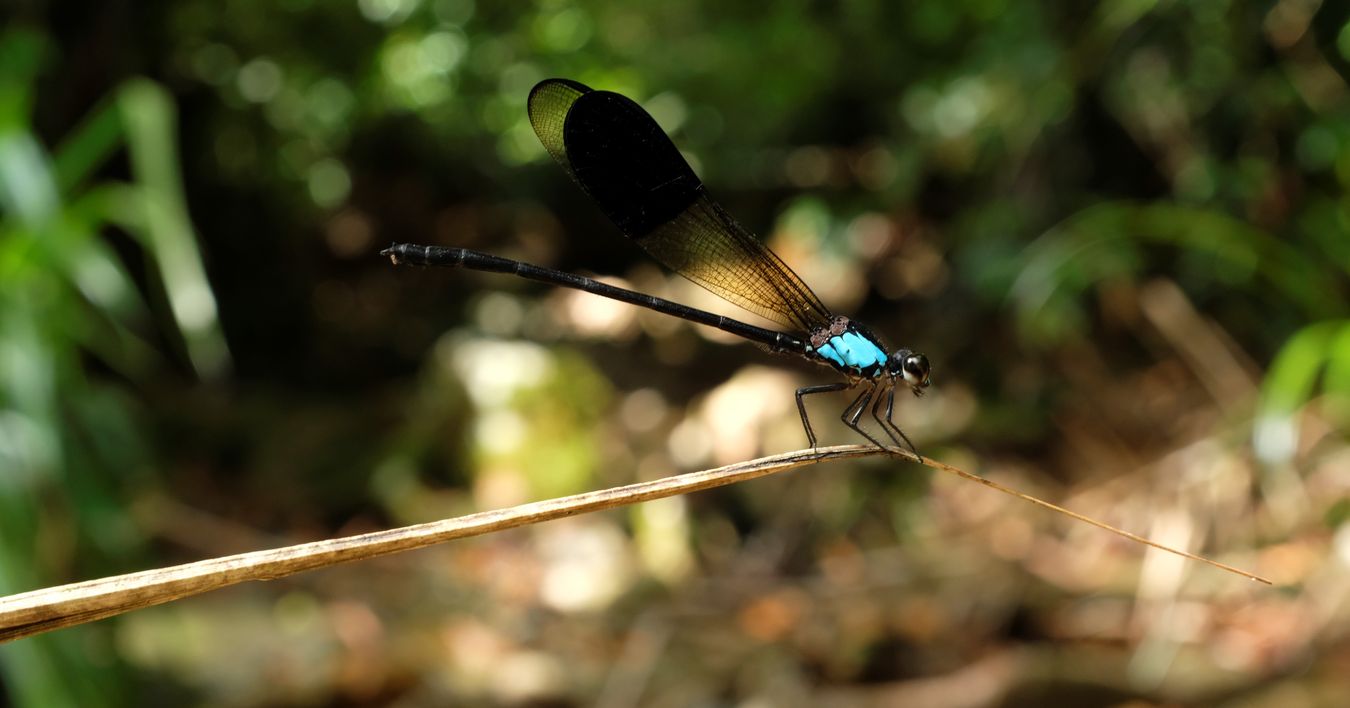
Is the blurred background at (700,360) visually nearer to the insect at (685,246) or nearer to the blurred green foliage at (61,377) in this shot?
the blurred green foliage at (61,377)

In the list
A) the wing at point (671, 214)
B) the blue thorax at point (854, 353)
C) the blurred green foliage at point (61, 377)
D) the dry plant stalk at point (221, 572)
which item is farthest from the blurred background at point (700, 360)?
the dry plant stalk at point (221, 572)

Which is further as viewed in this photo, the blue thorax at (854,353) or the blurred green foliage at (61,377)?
the blurred green foliage at (61,377)

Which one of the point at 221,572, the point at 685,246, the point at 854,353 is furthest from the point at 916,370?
the point at 221,572

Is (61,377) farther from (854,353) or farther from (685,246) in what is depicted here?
(854,353)

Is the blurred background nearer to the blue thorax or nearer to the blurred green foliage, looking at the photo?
the blurred green foliage

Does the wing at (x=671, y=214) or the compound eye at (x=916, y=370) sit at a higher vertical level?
the wing at (x=671, y=214)

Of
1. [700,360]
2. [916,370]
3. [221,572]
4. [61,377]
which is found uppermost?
[700,360]

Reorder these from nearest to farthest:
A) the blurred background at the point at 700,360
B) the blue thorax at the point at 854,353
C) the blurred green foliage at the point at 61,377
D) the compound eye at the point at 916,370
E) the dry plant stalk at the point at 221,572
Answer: the dry plant stalk at the point at 221,572 → the compound eye at the point at 916,370 → the blue thorax at the point at 854,353 → the blurred green foliage at the point at 61,377 → the blurred background at the point at 700,360

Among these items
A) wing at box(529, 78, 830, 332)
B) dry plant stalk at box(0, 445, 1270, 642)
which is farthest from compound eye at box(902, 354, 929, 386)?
dry plant stalk at box(0, 445, 1270, 642)
